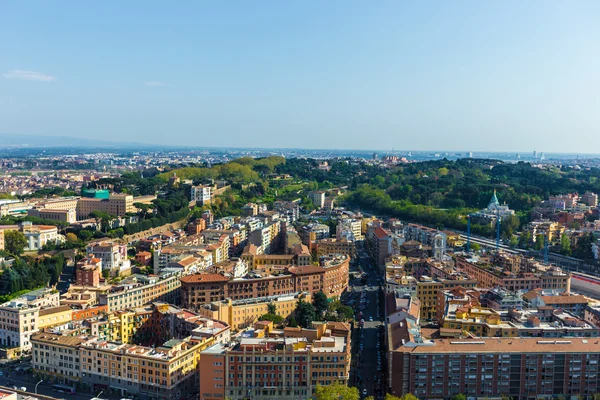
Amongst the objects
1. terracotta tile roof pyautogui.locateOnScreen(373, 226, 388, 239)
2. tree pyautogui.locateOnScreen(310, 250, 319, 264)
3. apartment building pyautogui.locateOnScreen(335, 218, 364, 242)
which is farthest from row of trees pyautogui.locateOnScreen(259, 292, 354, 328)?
apartment building pyautogui.locateOnScreen(335, 218, 364, 242)

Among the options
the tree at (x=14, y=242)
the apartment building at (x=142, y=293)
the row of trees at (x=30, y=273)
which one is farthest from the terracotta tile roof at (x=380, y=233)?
the tree at (x=14, y=242)

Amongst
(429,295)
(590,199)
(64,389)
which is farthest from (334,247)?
(590,199)

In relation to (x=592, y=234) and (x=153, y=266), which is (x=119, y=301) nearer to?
(x=153, y=266)

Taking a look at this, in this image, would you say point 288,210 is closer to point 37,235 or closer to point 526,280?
point 37,235

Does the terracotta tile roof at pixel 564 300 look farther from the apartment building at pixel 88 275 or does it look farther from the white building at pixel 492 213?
the white building at pixel 492 213

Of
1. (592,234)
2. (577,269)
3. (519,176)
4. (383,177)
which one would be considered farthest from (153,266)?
(519,176)

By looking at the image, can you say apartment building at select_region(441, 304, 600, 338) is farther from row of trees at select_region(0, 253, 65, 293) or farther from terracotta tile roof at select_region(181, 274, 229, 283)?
row of trees at select_region(0, 253, 65, 293)
